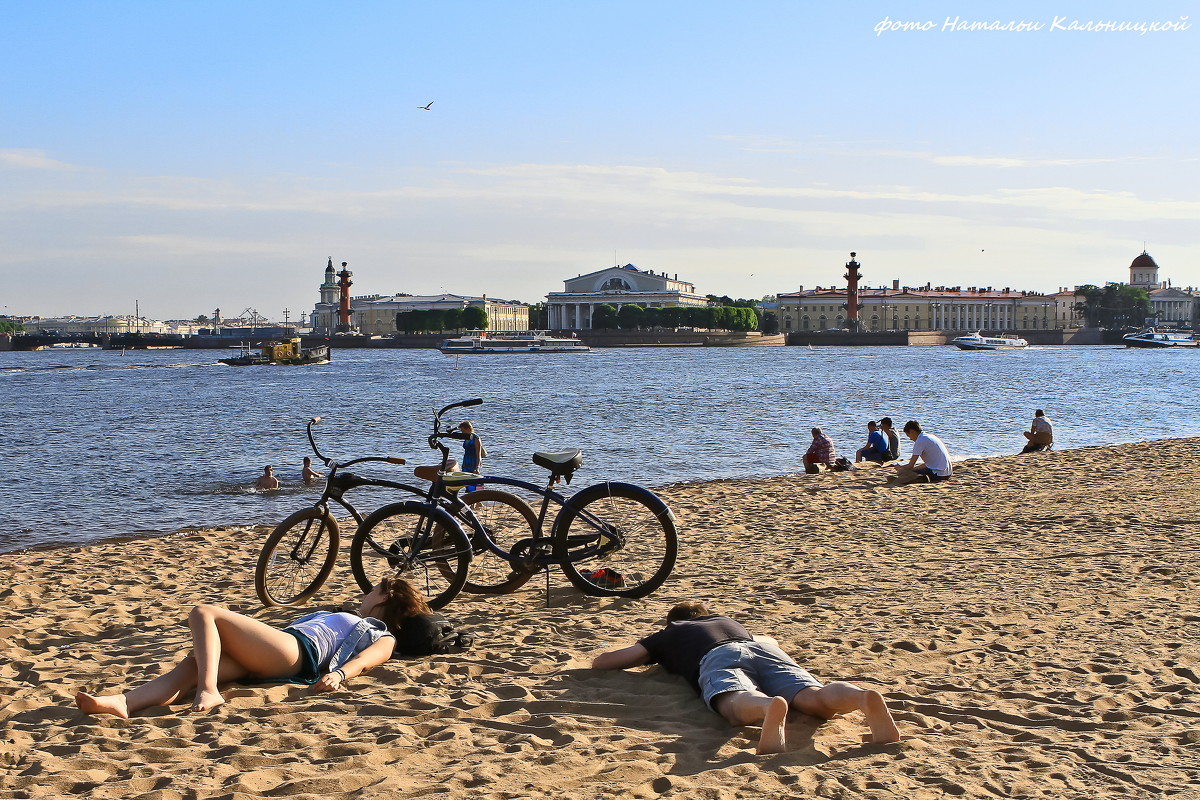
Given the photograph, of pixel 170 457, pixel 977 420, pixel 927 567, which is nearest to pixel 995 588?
pixel 927 567

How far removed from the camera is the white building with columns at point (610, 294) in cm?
12219

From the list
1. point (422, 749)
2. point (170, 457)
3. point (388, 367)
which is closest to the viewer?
point (422, 749)

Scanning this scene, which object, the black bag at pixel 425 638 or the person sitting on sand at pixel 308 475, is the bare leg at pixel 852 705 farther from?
the person sitting on sand at pixel 308 475

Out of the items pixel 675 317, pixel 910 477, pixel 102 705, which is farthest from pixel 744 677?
pixel 675 317

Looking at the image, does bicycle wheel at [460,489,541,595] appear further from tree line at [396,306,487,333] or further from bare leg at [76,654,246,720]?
tree line at [396,306,487,333]

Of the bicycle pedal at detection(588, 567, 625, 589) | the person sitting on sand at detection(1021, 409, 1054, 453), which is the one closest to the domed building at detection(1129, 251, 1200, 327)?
the person sitting on sand at detection(1021, 409, 1054, 453)

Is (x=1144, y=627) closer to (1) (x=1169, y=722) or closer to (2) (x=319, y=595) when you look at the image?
(1) (x=1169, y=722)

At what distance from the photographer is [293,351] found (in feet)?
227

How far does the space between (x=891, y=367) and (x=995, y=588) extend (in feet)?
186

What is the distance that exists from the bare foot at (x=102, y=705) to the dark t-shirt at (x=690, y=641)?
70.4 inches

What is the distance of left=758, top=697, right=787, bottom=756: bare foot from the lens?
3.33 m

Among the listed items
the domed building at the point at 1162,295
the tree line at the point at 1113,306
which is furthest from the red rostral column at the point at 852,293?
the domed building at the point at 1162,295

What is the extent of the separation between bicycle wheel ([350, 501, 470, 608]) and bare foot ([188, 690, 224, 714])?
1.39 metres

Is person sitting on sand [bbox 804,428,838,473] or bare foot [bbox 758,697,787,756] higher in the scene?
bare foot [bbox 758,697,787,756]
